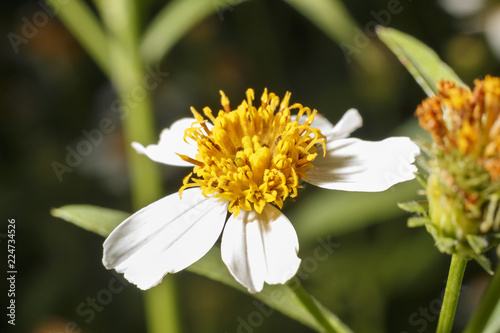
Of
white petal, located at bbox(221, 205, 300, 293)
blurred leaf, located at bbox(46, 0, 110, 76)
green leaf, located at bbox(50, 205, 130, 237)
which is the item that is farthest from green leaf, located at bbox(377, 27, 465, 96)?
blurred leaf, located at bbox(46, 0, 110, 76)

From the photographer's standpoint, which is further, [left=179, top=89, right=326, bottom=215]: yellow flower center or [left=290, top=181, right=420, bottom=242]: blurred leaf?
[left=290, top=181, right=420, bottom=242]: blurred leaf

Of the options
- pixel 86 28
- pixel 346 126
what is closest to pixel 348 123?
pixel 346 126

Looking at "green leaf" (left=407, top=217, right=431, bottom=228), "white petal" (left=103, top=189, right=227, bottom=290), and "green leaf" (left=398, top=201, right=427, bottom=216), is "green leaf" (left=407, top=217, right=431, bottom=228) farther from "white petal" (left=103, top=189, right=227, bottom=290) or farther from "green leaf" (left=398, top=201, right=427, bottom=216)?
"white petal" (left=103, top=189, right=227, bottom=290)

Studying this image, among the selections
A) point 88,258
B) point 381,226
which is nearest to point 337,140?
point 381,226

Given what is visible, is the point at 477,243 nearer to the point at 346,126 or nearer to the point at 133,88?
the point at 346,126

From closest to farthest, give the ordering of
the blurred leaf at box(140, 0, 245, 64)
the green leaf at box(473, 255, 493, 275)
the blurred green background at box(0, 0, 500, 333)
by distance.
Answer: the green leaf at box(473, 255, 493, 275), the blurred leaf at box(140, 0, 245, 64), the blurred green background at box(0, 0, 500, 333)

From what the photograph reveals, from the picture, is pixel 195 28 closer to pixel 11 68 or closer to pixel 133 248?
pixel 11 68

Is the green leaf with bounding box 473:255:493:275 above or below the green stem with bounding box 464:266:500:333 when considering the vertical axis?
above
